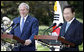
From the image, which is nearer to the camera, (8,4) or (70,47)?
(70,47)

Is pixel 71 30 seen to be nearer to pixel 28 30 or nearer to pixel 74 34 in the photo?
pixel 74 34

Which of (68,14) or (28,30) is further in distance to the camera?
(28,30)

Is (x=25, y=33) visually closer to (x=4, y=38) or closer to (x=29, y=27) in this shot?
(x=29, y=27)

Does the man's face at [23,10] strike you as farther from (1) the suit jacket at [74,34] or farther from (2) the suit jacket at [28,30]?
(1) the suit jacket at [74,34]

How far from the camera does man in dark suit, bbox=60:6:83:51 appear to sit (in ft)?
14.3

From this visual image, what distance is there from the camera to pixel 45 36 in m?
4.41

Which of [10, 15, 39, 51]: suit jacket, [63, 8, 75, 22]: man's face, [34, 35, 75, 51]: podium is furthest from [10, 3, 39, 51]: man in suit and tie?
[63, 8, 75, 22]: man's face

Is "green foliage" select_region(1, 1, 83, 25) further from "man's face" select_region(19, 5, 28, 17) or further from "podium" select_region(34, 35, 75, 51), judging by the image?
"podium" select_region(34, 35, 75, 51)

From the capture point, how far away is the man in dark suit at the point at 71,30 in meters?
4.37

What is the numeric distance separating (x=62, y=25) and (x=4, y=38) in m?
1.00

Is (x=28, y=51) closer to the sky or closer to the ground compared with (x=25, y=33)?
closer to the ground

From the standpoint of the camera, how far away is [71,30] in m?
4.45

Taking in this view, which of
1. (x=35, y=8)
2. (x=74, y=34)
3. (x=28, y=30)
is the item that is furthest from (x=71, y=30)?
(x=35, y=8)

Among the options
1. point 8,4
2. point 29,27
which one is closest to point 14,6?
point 8,4
